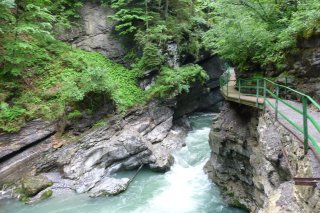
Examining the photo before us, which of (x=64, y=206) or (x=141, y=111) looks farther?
(x=141, y=111)

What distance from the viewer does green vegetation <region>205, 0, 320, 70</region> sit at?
1040cm

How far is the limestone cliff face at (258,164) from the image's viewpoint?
4.58 metres

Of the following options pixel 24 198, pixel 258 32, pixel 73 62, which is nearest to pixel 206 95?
pixel 73 62

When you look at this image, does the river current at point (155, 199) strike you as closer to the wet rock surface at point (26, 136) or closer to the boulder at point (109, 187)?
the boulder at point (109, 187)

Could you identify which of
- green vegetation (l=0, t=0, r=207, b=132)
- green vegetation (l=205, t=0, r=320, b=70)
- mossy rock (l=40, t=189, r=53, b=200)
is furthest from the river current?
green vegetation (l=205, t=0, r=320, b=70)

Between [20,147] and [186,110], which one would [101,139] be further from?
[186,110]

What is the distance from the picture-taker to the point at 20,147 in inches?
477

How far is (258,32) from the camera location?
1088cm

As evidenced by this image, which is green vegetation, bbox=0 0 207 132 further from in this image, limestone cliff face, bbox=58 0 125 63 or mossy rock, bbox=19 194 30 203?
mossy rock, bbox=19 194 30 203

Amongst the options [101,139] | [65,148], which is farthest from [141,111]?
[65,148]

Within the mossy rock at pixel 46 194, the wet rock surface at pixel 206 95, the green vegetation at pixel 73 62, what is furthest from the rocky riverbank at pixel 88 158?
the wet rock surface at pixel 206 95

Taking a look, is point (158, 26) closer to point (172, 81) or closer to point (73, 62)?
point (172, 81)

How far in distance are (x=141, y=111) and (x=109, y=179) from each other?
4.89m

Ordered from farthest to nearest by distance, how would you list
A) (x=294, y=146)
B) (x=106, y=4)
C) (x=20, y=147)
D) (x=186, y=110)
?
(x=186, y=110) < (x=106, y=4) < (x=20, y=147) < (x=294, y=146)
